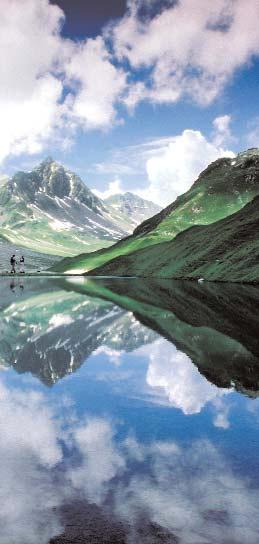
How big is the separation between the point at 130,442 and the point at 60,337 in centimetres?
2212

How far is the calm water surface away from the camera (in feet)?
32.6

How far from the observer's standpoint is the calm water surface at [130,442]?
32.6 feet

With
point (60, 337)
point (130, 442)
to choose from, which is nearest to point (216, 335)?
point (60, 337)

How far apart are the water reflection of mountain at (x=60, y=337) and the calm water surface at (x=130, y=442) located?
0.63 ft

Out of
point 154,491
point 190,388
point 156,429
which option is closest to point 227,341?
point 190,388

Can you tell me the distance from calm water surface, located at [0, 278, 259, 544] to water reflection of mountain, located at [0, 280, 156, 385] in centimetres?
19

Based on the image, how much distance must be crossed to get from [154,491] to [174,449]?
2.87m

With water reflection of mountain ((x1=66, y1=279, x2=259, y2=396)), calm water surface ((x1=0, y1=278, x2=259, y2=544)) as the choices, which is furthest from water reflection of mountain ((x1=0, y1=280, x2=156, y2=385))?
water reflection of mountain ((x1=66, y1=279, x2=259, y2=396))

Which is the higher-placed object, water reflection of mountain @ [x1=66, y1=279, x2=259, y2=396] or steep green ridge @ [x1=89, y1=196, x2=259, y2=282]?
steep green ridge @ [x1=89, y1=196, x2=259, y2=282]

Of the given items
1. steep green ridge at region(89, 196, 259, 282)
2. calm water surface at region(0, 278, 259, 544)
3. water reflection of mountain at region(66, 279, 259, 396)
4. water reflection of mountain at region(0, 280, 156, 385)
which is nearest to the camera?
calm water surface at region(0, 278, 259, 544)

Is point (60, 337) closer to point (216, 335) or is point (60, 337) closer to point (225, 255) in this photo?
point (216, 335)

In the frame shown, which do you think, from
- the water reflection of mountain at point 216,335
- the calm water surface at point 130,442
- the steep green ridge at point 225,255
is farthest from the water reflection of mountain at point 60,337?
the steep green ridge at point 225,255

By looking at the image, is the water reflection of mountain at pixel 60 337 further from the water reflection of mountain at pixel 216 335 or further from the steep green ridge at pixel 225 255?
the steep green ridge at pixel 225 255

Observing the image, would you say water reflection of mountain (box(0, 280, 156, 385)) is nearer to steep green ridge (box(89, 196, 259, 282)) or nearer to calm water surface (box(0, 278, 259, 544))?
calm water surface (box(0, 278, 259, 544))
